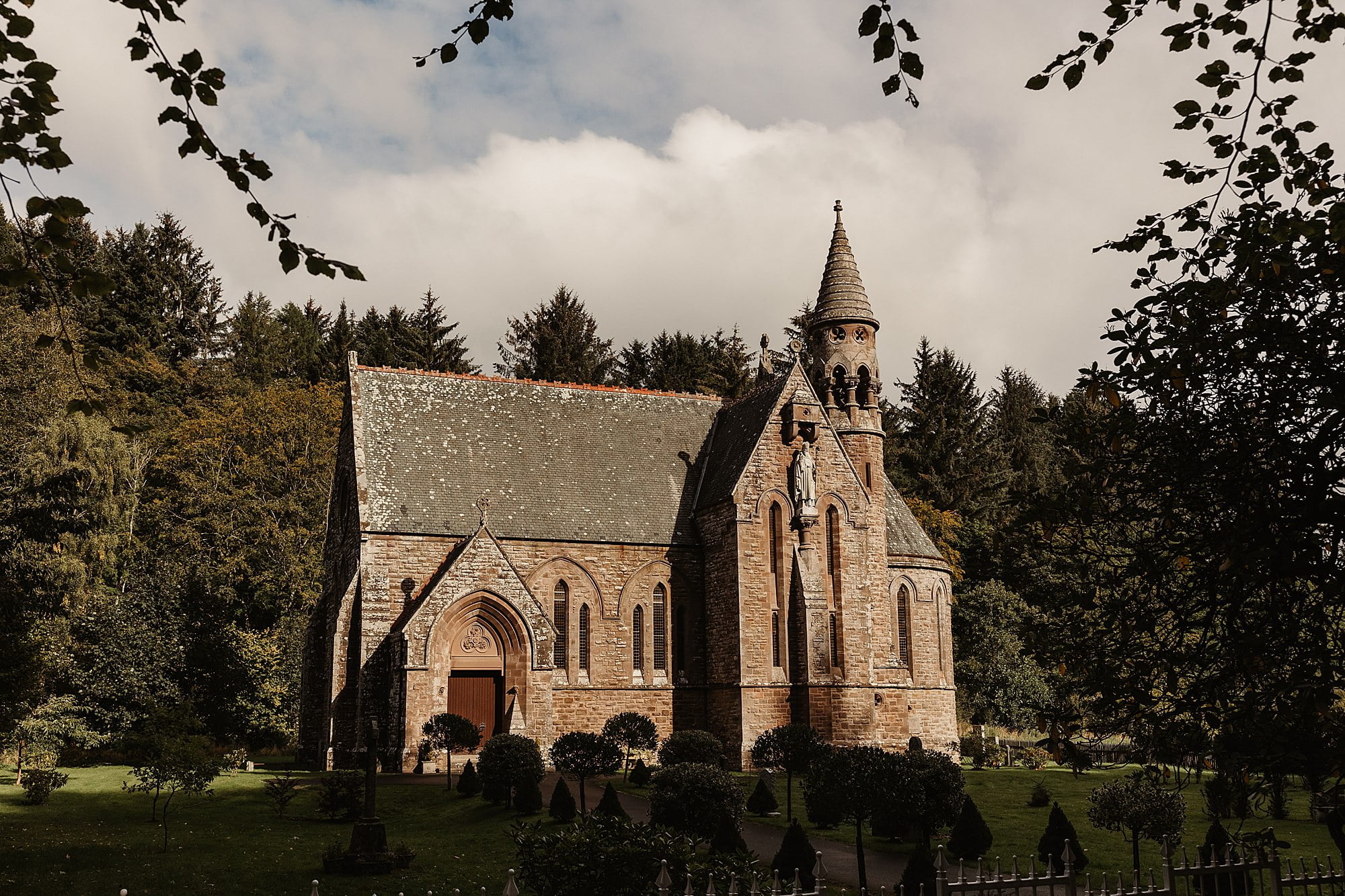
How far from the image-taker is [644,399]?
39.8 metres

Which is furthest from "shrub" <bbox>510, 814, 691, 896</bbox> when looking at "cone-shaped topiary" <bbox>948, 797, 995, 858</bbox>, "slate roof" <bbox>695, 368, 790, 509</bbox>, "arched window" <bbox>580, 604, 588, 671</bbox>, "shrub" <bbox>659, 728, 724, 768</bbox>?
"arched window" <bbox>580, 604, 588, 671</bbox>

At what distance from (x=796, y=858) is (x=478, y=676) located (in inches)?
715

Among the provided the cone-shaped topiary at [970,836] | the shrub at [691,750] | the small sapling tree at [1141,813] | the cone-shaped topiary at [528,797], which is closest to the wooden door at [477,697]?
the shrub at [691,750]

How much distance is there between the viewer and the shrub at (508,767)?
22.5 metres

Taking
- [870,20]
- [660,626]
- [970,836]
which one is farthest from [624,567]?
[870,20]

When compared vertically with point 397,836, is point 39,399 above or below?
above

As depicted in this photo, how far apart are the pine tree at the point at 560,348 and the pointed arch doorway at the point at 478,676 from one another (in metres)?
34.9

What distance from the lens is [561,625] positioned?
34438 mm

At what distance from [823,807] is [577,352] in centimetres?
5209

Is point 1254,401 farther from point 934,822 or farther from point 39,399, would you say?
point 39,399

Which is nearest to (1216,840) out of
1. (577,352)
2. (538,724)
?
(538,724)

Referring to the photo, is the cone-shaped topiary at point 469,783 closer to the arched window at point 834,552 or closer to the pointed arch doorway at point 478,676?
the pointed arch doorway at point 478,676

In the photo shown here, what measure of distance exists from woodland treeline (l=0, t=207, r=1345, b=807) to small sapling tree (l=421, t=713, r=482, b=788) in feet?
19.8

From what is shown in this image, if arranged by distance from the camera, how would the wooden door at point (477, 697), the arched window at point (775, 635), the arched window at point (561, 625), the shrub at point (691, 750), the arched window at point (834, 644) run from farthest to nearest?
the arched window at point (561, 625)
the arched window at point (775, 635)
the arched window at point (834, 644)
the wooden door at point (477, 697)
the shrub at point (691, 750)
